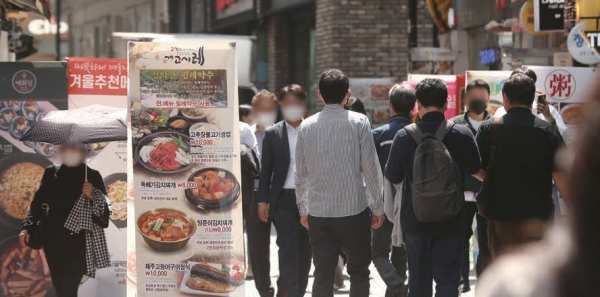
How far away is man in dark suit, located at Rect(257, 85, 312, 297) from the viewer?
7.60 m

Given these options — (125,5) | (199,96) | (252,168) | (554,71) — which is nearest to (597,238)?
(199,96)

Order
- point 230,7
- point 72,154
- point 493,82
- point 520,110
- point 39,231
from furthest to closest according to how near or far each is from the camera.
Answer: point 230,7 < point 493,82 < point 72,154 < point 39,231 < point 520,110

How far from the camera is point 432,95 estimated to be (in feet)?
20.9

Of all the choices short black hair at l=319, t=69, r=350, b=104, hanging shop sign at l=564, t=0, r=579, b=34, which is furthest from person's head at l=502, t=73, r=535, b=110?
hanging shop sign at l=564, t=0, r=579, b=34

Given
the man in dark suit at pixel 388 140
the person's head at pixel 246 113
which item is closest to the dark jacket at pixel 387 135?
the man in dark suit at pixel 388 140

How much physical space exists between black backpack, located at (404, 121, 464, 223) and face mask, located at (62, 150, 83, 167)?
8.23ft

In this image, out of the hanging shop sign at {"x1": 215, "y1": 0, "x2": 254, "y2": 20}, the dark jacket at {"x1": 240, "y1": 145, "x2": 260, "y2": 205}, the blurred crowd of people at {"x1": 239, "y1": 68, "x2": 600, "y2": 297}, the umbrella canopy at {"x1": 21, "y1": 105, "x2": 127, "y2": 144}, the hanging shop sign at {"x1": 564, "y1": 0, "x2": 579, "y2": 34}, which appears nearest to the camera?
the blurred crowd of people at {"x1": 239, "y1": 68, "x2": 600, "y2": 297}

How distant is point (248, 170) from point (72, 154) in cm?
193

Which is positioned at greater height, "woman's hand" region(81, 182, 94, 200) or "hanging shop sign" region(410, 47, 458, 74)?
"hanging shop sign" region(410, 47, 458, 74)

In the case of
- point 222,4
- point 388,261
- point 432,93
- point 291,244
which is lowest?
point 388,261

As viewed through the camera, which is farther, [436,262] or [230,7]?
[230,7]

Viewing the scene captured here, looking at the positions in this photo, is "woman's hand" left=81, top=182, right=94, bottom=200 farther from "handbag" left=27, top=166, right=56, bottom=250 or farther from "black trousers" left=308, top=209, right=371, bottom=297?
"black trousers" left=308, top=209, right=371, bottom=297

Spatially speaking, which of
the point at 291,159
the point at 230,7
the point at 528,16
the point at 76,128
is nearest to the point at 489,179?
the point at 291,159

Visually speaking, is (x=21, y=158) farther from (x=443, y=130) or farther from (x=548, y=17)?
(x=548, y=17)
